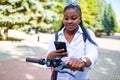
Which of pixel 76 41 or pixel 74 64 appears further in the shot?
pixel 76 41

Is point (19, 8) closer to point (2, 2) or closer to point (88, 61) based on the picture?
point (2, 2)

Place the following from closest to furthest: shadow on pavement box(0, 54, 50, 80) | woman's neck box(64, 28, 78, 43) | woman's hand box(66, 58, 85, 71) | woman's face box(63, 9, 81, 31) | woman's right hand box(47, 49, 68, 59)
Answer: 1. woman's hand box(66, 58, 85, 71)
2. woman's right hand box(47, 49, 68, 59)
3. woman's face box(63, 9, 81, 31)
4. woman's neck box(64, 28, 78, 43)
5. shadow on pavement box(0, 54, 50, 80)

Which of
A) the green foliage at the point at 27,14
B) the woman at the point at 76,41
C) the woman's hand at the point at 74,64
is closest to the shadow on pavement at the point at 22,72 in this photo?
the woman at the point at 76,41

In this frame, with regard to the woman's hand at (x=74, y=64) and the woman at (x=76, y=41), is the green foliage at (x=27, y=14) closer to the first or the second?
the woman at (x=76, y=41)

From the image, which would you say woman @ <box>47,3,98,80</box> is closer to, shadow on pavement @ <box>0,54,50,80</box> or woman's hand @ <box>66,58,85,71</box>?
woman's hand @ <box>66,58,85,71</box>

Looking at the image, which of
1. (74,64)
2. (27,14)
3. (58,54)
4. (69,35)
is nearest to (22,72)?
(69,35)

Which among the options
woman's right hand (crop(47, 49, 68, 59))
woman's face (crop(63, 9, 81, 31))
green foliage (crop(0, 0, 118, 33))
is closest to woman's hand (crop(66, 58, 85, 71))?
woman's right hand (crop(47, 49, 68, 59))

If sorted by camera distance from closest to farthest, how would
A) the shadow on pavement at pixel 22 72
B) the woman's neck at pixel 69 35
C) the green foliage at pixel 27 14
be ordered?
the woman's neck at pixel 69 35 → the shadow on pavement at pixel 22 72 → the green foliage at pixel 27 14

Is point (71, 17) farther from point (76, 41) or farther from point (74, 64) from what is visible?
point (74, 64)

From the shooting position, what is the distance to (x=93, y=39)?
8.17ft

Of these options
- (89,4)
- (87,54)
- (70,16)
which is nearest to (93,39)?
(87,54)

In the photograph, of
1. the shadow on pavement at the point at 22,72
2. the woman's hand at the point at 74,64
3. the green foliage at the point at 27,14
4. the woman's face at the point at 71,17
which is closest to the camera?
the woman's hand at the point at 74,64

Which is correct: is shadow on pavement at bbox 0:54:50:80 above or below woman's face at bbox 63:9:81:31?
below

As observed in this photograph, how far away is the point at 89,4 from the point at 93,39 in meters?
61.1
